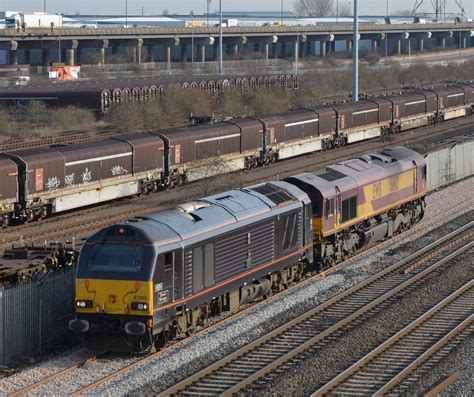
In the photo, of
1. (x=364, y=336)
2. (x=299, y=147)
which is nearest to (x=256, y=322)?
(x=364, y=336)

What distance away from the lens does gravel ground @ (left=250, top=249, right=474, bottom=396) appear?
64.3ft

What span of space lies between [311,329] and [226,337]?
2.00m

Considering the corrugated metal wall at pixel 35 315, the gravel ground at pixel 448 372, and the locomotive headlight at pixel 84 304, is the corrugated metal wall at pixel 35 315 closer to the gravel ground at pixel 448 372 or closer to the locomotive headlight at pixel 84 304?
the locomotive headlight at pixel 84 304

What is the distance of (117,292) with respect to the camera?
21.0 metres

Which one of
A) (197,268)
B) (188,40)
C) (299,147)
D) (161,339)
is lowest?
(161,339)

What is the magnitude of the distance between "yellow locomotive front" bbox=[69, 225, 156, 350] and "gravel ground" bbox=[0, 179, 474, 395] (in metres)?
0.59

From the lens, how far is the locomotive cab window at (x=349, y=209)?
104 ft

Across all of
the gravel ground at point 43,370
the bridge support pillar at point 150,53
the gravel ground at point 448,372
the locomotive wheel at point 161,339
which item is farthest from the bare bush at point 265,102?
the bridge support pillar at point 150,53

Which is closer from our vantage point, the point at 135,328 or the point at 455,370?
the point at 455,370

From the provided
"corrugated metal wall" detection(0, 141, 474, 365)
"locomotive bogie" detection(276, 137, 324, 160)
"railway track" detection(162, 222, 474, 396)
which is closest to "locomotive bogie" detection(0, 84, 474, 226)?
"locomotive bogie" detection(276, 137, 324, 160)

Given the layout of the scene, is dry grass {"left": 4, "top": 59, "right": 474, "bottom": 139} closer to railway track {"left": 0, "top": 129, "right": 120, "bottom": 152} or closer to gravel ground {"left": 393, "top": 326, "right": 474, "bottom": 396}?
railway track {"left": 0, "top": 129, "right": 120, "bottom": 152}

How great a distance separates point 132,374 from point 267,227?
663 cm

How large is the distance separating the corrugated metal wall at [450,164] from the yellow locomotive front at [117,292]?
28089mm

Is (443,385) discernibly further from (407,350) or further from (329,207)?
(329,207)
